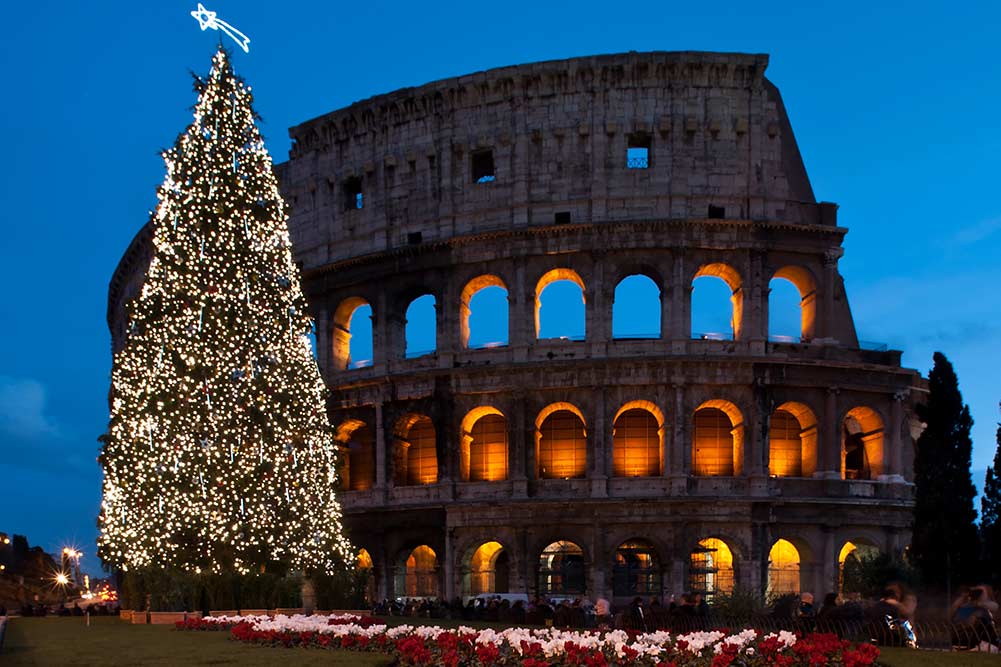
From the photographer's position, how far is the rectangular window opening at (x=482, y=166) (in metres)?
40.6

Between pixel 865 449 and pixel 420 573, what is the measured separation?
18024 mm

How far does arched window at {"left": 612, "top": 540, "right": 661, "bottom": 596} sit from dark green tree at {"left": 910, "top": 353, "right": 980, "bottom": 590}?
32.8 ft

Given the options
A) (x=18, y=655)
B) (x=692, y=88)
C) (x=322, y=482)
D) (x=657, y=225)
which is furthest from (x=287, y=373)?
(x=692, y=88)

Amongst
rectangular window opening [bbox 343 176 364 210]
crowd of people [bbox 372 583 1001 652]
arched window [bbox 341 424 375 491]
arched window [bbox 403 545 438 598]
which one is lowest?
arched window [bbox 403 545 438 598]

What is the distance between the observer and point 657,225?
37.6m

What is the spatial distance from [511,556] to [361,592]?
965 centimetres

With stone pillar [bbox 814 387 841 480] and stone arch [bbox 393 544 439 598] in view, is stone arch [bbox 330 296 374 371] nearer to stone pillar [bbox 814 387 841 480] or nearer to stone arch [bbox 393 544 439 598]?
stone arch [bbox 393 544 439 598]

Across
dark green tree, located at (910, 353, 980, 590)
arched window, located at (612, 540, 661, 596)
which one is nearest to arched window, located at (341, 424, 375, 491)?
arched window, located at (612, 540, 661, 596)

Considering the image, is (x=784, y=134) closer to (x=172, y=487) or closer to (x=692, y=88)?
(x=692, y=88)

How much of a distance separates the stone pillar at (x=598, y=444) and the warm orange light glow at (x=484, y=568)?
4831 mm

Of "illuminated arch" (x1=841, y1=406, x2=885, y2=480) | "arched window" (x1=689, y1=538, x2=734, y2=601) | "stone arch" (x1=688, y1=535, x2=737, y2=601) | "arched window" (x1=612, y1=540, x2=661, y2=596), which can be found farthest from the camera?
"illuminated arch" (x1=841, y1=406, x2=885, y2=480)

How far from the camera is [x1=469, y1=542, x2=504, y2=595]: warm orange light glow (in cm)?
3866

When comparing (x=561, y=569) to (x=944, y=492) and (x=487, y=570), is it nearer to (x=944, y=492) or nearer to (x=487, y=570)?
(x=487, y=570)

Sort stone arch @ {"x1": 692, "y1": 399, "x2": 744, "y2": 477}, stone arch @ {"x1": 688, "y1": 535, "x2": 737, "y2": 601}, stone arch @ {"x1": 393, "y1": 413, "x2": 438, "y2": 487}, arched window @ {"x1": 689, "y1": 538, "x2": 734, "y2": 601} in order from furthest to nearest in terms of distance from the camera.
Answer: stone arch @ {"x1": 393, "y1": 413, "x2": 438, "y2": 487}
stone arch @ {"x1": 692, "y1": 399, "x2": 744, "y2": 477}
arched window @ {"x1": 689, "y1": 538, "x2": 734, "y2": 601}
stone arch @ {"x1": 688, "y1": 535, "x2": 737, "y2": 601}
